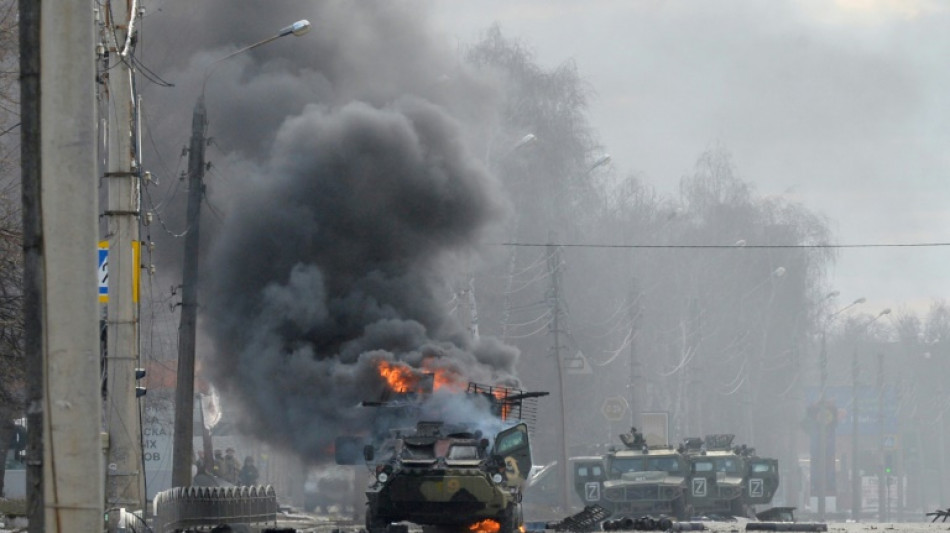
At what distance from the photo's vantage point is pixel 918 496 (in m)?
95.6

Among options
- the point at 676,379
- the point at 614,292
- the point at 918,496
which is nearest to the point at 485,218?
the point at 614,292

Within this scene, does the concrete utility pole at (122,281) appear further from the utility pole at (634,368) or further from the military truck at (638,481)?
the utility pole at (634,368)

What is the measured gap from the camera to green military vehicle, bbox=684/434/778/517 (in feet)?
115

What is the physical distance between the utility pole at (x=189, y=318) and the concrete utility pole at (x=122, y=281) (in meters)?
5.33

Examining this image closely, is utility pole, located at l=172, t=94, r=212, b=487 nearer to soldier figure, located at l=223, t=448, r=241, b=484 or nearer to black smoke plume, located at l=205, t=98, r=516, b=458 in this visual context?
black smoke plume, located at l=205, t=98, r=516, b=458

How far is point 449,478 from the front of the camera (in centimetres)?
1836

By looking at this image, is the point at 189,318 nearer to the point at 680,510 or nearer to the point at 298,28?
the point at 298,28

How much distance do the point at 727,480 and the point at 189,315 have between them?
14.7 meters

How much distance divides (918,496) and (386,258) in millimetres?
74489

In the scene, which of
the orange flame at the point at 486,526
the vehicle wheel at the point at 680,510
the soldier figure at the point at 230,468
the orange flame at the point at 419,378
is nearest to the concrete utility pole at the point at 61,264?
the orange flame at the point at 486,526

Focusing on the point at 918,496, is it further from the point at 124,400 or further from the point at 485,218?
the point at 124,400

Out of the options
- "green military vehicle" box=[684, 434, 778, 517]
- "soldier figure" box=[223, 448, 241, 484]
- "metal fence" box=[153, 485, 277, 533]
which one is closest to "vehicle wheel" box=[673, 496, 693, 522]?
"green military vehicle" box=[684, 434, 778, 517]

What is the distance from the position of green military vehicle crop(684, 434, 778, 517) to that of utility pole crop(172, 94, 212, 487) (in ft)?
42.3

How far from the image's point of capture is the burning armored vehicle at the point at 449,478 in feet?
60.3
